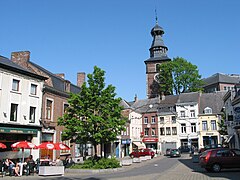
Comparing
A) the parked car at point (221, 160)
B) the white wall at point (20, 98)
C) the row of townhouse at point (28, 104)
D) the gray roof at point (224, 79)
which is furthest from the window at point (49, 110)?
the gray roof at point (224, 79)

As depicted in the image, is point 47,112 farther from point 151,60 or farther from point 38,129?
point 151,60

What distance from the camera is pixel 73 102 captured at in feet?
72.9

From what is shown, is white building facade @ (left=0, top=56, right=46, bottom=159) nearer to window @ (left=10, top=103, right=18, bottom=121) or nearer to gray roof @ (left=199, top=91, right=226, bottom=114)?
window @ (left=10, top=103, right=18, bottom=121)

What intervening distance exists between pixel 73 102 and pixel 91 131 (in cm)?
298

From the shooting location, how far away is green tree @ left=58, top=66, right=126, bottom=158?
833 inches

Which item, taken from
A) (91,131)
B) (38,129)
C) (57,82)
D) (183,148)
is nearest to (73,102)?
(91,131)

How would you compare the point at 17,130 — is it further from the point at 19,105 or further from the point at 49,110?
the point at 49,110

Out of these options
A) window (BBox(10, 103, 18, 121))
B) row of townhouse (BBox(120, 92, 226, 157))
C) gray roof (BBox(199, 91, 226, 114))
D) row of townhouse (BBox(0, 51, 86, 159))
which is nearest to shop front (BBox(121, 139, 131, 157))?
row of townhouse (BBox(120, 92, 226, 157))

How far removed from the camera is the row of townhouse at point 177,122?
4839cm

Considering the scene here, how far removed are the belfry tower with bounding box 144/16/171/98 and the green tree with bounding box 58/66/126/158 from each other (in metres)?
49.2

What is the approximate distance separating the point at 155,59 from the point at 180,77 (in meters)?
16.6

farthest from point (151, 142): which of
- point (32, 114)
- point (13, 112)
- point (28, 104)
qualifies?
point (13, 112)

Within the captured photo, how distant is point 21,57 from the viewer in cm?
2739

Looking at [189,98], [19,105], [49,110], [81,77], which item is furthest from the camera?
[189,98]
